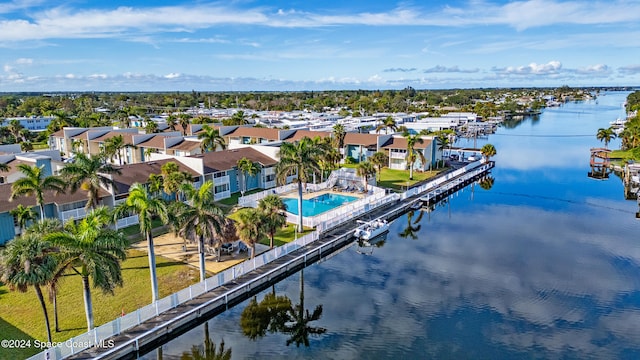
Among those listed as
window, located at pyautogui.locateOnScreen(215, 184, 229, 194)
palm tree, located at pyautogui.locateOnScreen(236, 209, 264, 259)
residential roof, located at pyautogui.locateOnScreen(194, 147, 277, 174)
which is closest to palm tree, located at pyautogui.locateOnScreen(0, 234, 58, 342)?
palm tree, located at pyautogui.locateOnScreen(236, 209, 264, 259)

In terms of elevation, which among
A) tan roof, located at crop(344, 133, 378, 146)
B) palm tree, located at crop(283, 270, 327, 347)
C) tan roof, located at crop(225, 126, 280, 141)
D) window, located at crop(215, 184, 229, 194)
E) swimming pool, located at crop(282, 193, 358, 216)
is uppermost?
tan roof, located at crop(225, 126, 280, 141)

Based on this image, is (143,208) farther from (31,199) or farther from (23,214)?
(31,199)

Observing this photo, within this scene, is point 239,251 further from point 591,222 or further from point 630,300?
point 591,222

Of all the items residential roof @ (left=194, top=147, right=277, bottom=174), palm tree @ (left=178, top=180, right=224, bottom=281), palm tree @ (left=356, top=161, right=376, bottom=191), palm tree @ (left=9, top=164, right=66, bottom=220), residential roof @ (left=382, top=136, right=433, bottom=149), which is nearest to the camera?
palm tree @ (left=178, top=180, right=224, bottom=281)

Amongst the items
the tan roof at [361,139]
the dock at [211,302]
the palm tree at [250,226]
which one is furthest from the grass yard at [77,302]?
the tan roof at [361,139]

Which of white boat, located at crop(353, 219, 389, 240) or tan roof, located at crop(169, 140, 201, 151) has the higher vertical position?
tan roof, located at crop(169, 140, 201, 151)

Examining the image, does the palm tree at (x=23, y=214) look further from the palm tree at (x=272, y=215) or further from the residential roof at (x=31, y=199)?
the palm tree at (x=272, y=215)

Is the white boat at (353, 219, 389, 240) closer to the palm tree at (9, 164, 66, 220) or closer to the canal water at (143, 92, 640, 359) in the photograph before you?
the canal water at (143, 92, 640, 359)
